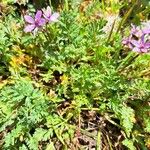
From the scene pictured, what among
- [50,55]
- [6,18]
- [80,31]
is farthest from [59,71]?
[6,18]

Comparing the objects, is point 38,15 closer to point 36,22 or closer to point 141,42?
point 36,22

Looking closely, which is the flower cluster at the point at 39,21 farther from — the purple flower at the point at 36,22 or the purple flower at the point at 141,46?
the purple flower at the point at 141,46

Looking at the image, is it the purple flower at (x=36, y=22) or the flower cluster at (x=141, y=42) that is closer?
the flower cluster at (x=141, y=42)

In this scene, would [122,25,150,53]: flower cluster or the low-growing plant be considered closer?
[122,25,150,53]: flower cluster

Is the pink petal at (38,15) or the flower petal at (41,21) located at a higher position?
the pink petal at (38,15)

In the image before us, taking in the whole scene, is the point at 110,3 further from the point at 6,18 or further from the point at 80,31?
the point at 6,18

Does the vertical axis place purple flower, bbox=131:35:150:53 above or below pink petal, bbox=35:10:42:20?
below

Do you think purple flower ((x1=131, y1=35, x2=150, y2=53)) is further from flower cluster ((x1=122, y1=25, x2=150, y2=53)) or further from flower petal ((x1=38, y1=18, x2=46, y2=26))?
flower petal ((x1=38, y1=18, x2=46, y2=26))

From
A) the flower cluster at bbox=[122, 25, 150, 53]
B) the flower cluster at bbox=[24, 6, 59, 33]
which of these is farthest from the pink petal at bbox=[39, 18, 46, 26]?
the flower cluster at bbox=[122, 25, 150, 53]

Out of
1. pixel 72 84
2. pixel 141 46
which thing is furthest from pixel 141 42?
pixel 72 84

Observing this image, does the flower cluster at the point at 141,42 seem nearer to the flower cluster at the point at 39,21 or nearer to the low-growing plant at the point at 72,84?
the low-growing plant at the point at 72,84

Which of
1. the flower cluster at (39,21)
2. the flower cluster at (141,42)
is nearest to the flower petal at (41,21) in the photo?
the flower cluster at (39,21)

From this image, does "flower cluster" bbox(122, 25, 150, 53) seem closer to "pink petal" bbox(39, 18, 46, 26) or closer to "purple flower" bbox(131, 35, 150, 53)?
"purple flower" bbox(131, 35, 150, 53)
